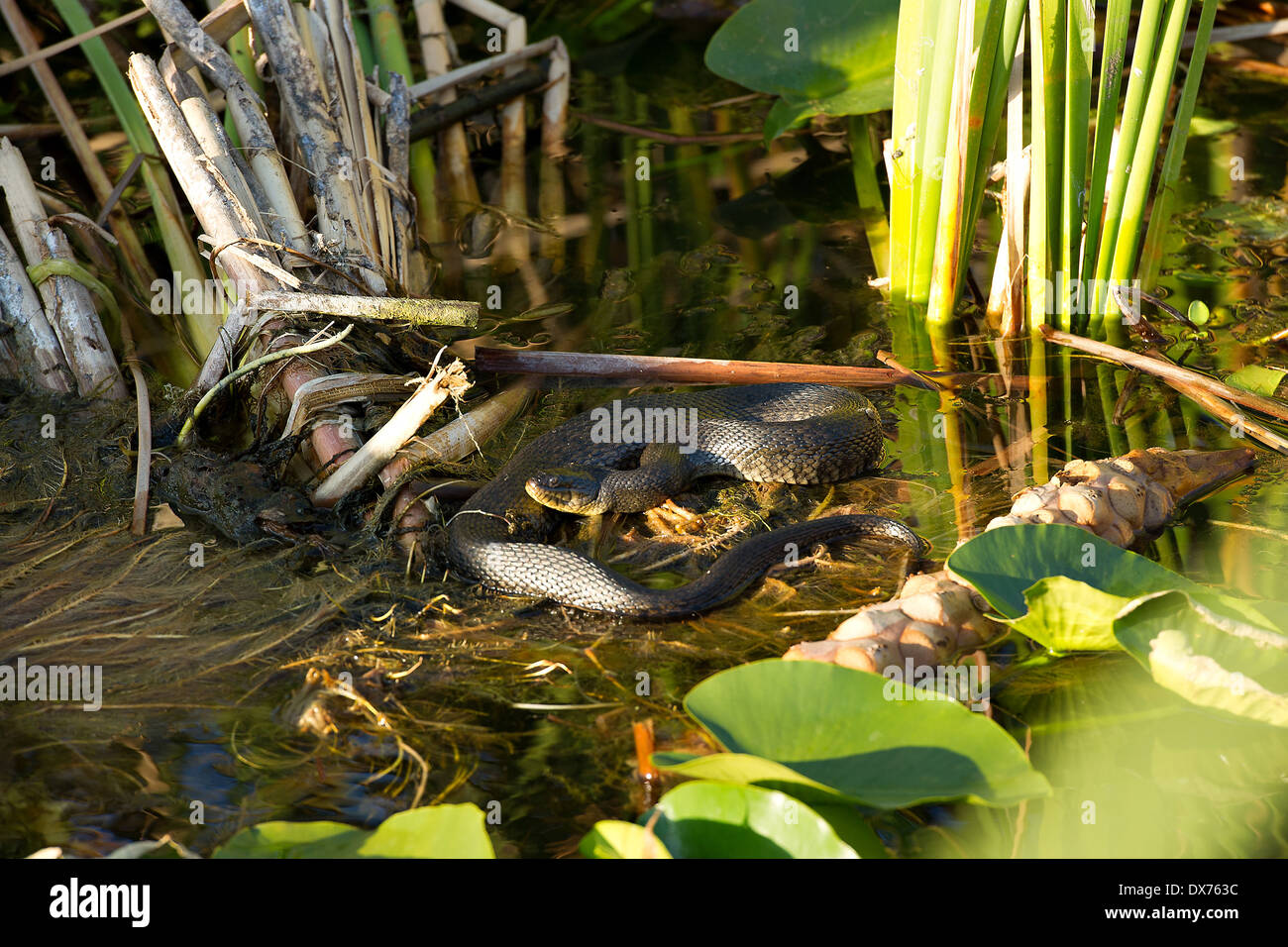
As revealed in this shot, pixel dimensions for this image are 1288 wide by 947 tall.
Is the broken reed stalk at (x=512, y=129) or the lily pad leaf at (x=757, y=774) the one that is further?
the broken reed stalk at (x=512, y=129)

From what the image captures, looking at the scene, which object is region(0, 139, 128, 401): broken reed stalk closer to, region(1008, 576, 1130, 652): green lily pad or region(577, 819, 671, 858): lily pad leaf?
region(577, 819, 671, 858): lily pad leaf

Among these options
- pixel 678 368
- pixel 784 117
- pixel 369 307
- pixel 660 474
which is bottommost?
pixel 660 474

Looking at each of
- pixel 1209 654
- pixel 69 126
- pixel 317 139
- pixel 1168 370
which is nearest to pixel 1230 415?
pixel 1168 370

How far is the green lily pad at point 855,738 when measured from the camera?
2.41m

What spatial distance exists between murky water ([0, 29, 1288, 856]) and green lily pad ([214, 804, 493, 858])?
1.22 feet

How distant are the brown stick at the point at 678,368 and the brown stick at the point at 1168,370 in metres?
0.79

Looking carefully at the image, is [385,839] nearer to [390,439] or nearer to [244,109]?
[390,439]

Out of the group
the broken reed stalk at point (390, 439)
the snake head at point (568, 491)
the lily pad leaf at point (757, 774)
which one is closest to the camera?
the lily pad leaf at point (757, 774)

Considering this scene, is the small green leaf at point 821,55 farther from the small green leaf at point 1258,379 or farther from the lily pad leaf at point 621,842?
the lily pad leaf at point 621,842

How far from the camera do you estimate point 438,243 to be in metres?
6.85

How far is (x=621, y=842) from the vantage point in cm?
229

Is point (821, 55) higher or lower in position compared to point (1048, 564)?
higher

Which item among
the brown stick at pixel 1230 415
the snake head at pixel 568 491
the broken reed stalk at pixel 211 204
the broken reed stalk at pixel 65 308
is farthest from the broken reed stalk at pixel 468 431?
the brown stick at pixel 1230 415

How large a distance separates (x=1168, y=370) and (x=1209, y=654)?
8.46 feet
